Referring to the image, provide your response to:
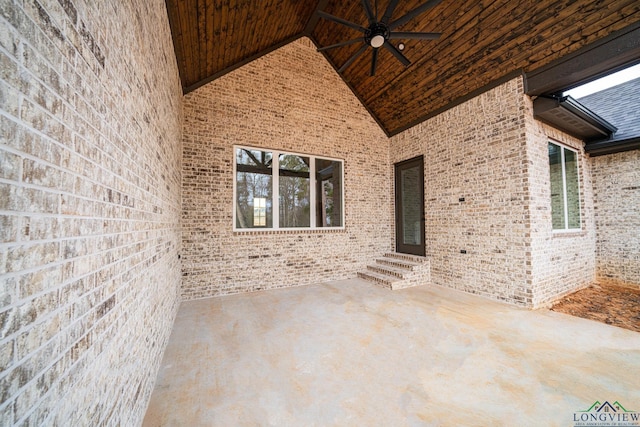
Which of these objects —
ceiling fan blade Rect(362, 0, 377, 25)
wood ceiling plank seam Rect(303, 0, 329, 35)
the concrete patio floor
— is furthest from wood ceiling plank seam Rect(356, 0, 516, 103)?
the concrete patio floor

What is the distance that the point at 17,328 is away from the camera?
1.97 feet

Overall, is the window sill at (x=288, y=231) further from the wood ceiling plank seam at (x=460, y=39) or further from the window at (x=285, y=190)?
the wood ceiling plank seam at (x=460, y=39)

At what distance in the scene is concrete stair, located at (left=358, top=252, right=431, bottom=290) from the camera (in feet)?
17.1

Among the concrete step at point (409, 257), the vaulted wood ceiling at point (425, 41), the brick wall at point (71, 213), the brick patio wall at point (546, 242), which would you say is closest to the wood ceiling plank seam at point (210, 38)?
the vaulted wood ceiling at point (425, 41)

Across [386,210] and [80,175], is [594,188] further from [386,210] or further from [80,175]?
[80,175]

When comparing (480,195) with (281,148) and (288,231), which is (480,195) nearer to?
(288,231)

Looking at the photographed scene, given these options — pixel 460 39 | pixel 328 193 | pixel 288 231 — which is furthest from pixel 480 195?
pixel 288 231

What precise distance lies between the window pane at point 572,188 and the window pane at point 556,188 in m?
0.34

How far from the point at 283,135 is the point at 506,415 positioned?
5355 mm

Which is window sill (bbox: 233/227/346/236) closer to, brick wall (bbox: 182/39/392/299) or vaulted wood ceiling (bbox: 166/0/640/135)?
brick wall (bbox: 182/39/392/299)

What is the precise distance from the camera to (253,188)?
17.1ft

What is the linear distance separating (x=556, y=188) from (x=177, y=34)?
700 cm

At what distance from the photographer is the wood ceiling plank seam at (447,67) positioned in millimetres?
3777

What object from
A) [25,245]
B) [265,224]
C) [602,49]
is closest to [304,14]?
[265,224]
